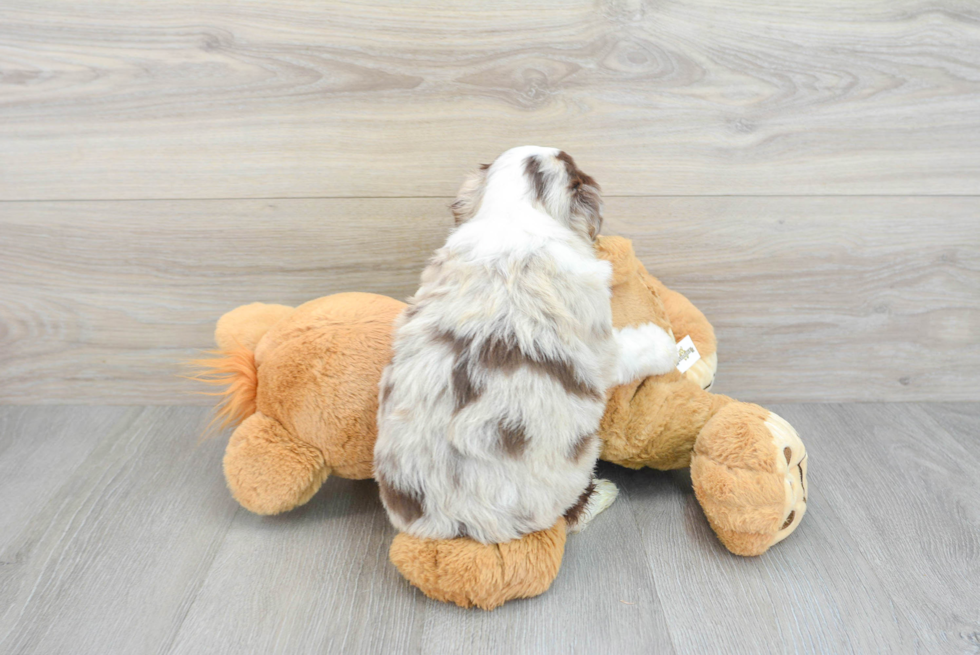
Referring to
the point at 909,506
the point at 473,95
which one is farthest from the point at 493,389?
the point at 909,506

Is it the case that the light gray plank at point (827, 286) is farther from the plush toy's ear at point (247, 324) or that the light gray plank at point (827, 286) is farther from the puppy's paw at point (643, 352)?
the plush toy's ear at point (247, 324)

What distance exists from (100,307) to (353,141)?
646 mm

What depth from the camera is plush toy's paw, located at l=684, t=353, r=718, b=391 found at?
1.19 meters

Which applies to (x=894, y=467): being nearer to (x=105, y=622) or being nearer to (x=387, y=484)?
(x=387, y=484)

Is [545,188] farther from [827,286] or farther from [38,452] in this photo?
[38,452]

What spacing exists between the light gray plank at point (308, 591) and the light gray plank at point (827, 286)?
746mm

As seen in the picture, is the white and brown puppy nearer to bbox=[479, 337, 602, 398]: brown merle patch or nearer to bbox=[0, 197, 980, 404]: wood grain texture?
bbox=[479, 337, 602, 398]: brown merle patch

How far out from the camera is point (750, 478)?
38.9 inches

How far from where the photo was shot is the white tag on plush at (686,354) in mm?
1189

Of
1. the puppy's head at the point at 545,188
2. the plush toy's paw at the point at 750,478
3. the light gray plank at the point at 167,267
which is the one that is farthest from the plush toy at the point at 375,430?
the light gray plank at the point at 167,267

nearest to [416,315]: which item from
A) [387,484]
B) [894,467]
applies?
[387,484]

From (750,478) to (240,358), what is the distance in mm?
832

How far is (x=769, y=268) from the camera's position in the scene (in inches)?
53.7

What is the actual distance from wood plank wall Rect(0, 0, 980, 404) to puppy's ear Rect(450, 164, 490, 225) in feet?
0.90
